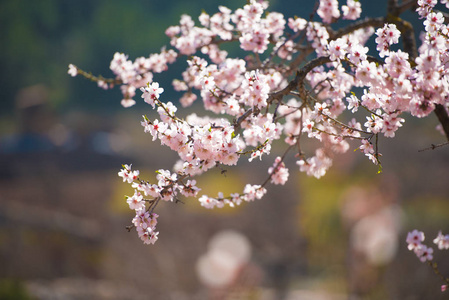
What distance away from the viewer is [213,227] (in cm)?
700

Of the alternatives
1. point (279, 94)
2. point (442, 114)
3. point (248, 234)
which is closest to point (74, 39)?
point (248, 234)

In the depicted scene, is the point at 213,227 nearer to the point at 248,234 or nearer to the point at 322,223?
the point at 248,234

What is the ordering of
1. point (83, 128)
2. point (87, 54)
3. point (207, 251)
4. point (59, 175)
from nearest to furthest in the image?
point (207, 251), point (59, 175), point (83, 128), point (87, 54)

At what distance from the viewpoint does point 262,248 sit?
6.88 m

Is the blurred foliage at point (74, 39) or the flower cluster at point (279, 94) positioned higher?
the blurred foliage at point (74, 39)

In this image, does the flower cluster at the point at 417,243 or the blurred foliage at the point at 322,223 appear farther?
the blurred foliage at the point at 322,223

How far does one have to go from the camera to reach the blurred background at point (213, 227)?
5.18 m

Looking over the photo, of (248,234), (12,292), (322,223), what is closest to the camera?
(12,292)

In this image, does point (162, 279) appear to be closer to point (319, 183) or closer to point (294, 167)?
point (294, 167)

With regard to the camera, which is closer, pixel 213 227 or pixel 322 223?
pixel 213 227

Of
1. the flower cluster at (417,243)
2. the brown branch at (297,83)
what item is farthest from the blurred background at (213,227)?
the brown branch at (297,83)

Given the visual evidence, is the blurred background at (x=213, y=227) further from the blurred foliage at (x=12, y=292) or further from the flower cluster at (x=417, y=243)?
the flower cluster at (x=417, y=243)

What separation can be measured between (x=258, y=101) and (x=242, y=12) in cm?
79

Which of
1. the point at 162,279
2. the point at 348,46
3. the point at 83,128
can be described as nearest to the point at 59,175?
the point at 83,128
